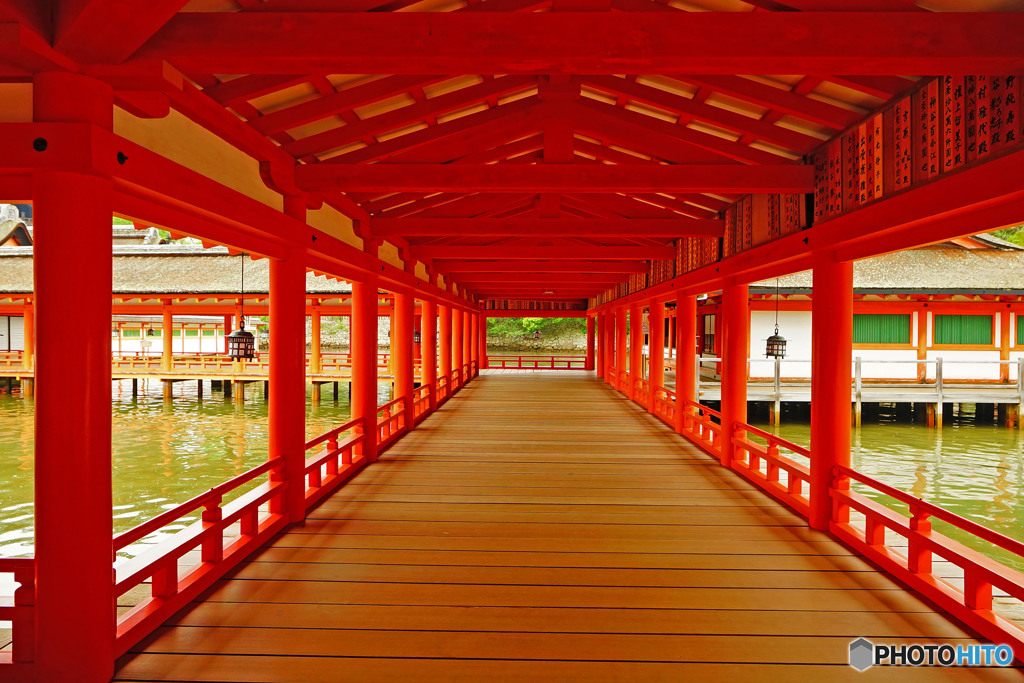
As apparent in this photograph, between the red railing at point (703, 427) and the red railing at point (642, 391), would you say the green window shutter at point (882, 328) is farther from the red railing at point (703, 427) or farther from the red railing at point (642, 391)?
the red railing at point (703, 427)

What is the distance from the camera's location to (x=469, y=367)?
2056cm

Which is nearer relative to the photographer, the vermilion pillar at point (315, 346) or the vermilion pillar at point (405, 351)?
the vermilion pillar at point (405, 351)

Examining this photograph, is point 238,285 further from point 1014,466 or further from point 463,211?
point 1014,466

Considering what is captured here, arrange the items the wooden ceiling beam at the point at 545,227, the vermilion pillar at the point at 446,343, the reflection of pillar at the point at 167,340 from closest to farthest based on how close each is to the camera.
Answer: the wooden ceiling beam at the point at 545,227 → the vermilion pillar at the point at 446,343 → the reflection of pillar at the point at 167,340

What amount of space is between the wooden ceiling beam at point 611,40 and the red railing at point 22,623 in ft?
9.16

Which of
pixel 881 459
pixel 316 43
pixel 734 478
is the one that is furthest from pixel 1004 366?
pixel 316 43

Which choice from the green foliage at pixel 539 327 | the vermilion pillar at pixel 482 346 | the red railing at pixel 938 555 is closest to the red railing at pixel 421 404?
the red railing at pixel 938 555

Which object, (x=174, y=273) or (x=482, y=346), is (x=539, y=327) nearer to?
(x=482, y=346)

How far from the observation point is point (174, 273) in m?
19.0

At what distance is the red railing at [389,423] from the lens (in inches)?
334

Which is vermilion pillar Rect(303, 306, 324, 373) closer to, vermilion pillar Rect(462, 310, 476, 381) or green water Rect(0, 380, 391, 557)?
green water Rect(0, 380, 391, 557)

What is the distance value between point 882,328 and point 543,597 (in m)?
16.3

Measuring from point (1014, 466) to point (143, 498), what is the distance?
54.4ft

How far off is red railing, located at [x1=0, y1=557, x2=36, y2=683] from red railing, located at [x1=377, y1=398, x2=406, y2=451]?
17.0 ft
